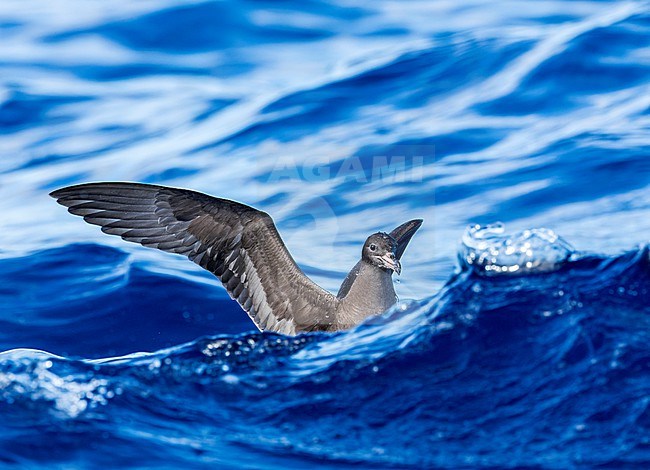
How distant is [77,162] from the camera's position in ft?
41.1

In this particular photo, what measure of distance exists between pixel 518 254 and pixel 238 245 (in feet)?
6.32

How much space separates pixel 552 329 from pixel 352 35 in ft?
33.9

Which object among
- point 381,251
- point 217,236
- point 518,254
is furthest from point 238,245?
point 518,254

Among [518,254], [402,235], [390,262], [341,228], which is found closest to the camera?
[518,254]

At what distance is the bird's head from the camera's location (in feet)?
23.3

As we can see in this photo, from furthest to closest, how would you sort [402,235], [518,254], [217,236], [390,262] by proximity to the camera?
[402,235]
[217,236]
[390,262]
[518,254]

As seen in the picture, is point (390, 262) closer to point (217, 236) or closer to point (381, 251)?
point (381, 251)

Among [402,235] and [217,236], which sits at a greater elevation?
[217,236]

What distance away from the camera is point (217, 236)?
23.7 feet

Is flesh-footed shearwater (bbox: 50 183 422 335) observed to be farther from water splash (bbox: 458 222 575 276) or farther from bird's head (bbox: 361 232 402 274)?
water splash (bbox: 458 222 575 276)

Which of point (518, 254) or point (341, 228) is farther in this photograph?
point (341, 228)

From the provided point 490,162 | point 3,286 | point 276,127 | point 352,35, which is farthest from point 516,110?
point 3,286

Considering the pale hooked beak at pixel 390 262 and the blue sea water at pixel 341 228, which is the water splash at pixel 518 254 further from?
the pale hooked beak at pixel 390 262

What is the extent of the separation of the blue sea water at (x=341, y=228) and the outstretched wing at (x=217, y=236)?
1.16 ft
